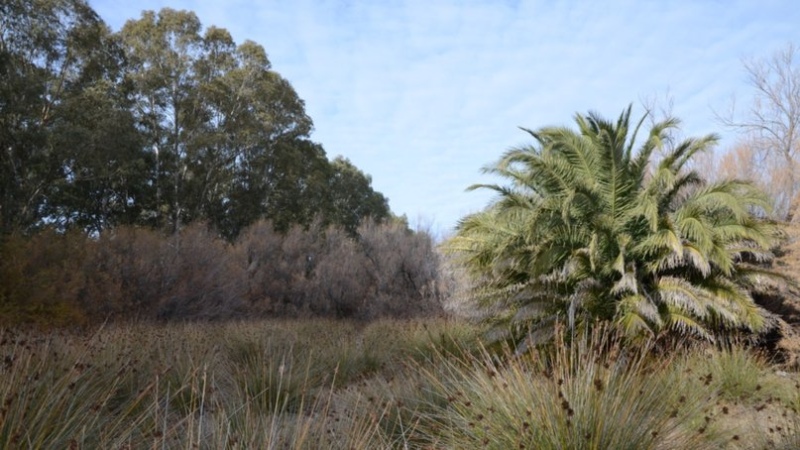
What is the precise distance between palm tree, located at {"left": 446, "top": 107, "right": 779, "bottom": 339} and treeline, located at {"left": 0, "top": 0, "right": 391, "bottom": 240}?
54.2 ft

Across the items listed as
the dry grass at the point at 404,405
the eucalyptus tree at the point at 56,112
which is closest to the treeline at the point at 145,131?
the eucalyptus tree at the point at 56,112

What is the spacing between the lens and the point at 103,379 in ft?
20.0

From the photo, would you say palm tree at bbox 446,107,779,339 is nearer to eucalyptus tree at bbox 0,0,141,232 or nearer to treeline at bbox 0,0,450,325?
treeline at bbox 0,0,450,325

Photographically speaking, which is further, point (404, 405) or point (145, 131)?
point (145, 131)

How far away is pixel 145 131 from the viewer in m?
28.8

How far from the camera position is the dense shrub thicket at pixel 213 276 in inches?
537

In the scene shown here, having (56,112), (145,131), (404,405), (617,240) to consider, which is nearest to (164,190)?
(145,131)

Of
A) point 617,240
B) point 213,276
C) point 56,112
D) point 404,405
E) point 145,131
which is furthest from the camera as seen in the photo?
point 145,131

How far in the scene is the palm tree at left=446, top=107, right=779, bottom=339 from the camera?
1084cm

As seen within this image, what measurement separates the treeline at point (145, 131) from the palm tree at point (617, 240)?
16521 millimetres

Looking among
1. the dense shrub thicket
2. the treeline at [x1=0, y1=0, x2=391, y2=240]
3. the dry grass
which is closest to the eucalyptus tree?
the treeline at [x1=0, y1=0, x2=391, y2=240]

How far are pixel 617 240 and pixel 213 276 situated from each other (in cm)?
1300

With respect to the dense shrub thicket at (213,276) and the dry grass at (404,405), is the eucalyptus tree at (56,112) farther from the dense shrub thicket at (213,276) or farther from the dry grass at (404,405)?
the dry grass at (404,405)

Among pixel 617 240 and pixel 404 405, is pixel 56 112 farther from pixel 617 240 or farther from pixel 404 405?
pixel 404 405
